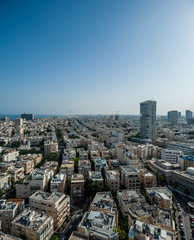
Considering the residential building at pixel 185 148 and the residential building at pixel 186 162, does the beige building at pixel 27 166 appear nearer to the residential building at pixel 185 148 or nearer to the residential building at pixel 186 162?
the residential building at pixel 186 162

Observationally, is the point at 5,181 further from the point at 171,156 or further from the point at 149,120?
the point at 149,120

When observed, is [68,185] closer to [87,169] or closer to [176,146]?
[87,169]

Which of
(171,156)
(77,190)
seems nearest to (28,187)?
(77,190)

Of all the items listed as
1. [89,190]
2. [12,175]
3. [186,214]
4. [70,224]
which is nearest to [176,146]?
[186,214]

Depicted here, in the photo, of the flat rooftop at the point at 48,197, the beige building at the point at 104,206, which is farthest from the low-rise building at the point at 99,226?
the flat rooftop at the point at 48,197

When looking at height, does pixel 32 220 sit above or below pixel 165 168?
above

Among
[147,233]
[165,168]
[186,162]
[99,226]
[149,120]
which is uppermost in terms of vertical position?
[149,120]
